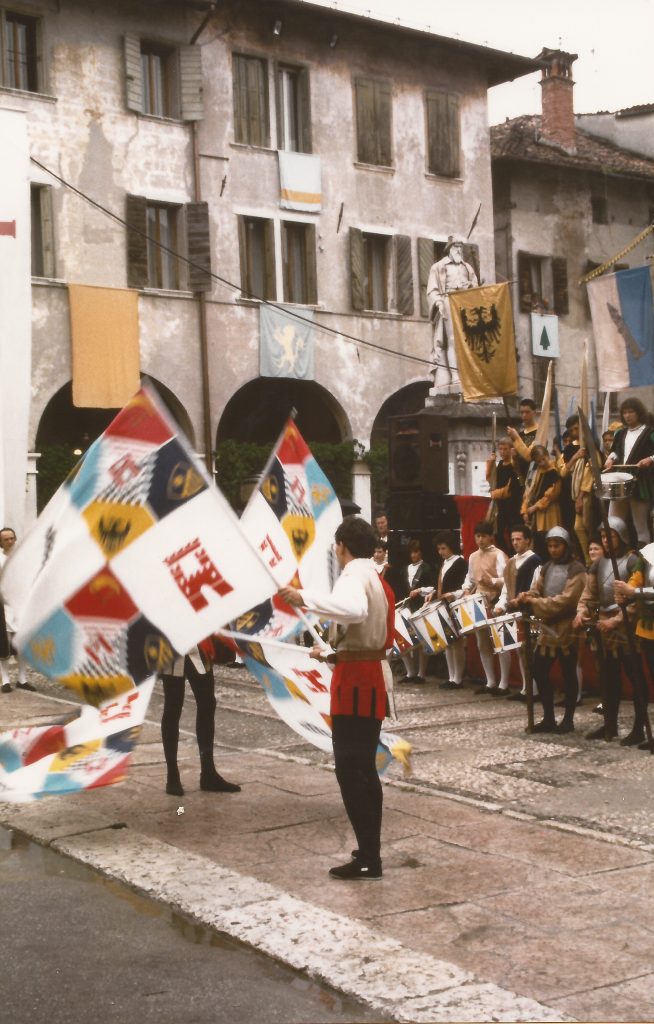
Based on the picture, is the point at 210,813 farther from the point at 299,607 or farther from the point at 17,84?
the point at 17,84

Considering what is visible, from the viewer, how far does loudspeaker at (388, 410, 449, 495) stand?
16.9m

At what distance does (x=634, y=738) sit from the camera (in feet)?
35.5

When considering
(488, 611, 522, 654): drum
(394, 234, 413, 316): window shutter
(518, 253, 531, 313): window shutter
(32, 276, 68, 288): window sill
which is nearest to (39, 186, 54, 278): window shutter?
(32, 276, 68, 288): window sill

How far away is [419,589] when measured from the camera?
15.8 meters

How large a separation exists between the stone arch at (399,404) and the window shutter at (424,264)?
1646 mm

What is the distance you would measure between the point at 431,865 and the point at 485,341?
42.1ft

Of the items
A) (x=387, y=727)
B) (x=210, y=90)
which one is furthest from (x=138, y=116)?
(x=387, y=727)

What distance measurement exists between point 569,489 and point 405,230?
16465 millimetres

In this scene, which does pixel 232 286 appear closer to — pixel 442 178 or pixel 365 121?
pixel 365 121

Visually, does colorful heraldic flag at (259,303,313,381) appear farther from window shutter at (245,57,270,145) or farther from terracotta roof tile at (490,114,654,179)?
terracotta roof tile at (490,114,654,179)

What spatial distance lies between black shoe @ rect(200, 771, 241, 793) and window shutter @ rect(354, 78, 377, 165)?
22150 millimetres

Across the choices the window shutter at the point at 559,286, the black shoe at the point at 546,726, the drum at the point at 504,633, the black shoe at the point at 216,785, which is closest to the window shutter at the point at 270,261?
the window shutter at the point at 559,286

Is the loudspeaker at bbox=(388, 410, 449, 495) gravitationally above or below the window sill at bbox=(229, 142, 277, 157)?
below

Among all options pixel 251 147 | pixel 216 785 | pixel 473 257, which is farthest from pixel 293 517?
pixel 473 257
